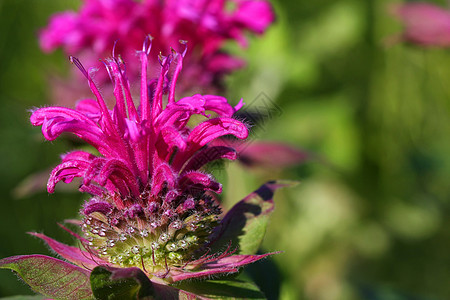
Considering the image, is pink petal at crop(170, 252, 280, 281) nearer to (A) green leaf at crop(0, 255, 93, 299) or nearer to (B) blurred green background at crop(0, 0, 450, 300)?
(A) green leaf at crop(0, 255, 93, 299)

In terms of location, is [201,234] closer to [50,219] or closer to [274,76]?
[50,219]

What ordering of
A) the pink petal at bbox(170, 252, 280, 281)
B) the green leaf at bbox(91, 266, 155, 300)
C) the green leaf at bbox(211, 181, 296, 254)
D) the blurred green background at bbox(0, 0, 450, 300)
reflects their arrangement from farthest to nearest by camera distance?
the blurred green background at bbox(0, 0, 450, 300) → the green leaf at bbox(211, 181, 296, 254) → the pink petal at bbox(170, 252, 280, 281) → the green leaf at bbox(91, 266, 155, 300)


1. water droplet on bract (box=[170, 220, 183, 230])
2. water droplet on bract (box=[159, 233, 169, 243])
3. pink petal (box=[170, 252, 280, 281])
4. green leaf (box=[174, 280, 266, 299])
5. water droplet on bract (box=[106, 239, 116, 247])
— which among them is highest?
water droplet on bract (box=[170, 220, 183, 230])

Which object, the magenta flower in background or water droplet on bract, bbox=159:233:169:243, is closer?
water droplet on bract, bbox=159:233:169:243

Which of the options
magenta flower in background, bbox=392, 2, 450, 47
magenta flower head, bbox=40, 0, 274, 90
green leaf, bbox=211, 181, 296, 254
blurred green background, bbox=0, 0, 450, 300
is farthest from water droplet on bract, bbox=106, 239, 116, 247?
magenta flower in background, bbox=392, 2, 450, 47

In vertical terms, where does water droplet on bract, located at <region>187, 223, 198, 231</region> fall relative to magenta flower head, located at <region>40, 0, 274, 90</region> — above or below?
below

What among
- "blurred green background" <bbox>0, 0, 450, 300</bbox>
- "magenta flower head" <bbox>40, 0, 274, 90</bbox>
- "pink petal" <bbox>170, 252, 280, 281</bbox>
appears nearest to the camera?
"pink petal" <bbox>170, 252, 280, 281</bbox>

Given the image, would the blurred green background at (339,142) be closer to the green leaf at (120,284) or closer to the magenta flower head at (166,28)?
the magenta flower head at (166,28)

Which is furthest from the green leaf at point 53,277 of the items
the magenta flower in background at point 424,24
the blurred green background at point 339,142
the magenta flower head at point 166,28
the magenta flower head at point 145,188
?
the magenta flower in background at point 424,24
